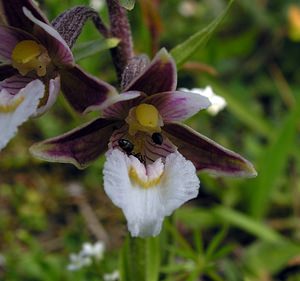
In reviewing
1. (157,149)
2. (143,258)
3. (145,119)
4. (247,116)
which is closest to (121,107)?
(145,119)

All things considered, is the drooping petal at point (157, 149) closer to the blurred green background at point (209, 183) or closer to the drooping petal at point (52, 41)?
the drooping petal at point (52, 41)

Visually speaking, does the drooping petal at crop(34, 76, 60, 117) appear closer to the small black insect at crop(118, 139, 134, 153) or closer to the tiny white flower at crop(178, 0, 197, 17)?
the small black insect at crop(118, 139, 134, 153)

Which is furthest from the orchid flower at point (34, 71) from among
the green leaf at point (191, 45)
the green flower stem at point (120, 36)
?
the green leaf at point (191, 45)

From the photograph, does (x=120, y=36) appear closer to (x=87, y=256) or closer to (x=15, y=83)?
(x=15, y=83)

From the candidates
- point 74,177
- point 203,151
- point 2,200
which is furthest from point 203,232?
point 203,151

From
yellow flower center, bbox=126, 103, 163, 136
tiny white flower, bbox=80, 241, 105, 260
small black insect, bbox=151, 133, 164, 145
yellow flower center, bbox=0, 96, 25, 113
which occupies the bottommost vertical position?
tiny white flower, bbox=80, 241, 105, 260

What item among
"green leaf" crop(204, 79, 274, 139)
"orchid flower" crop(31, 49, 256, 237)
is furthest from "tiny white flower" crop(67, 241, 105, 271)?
"green leaf" crop(204, 79, 274, 139)
